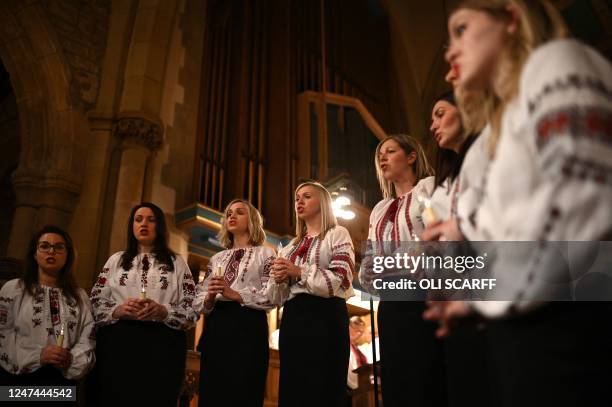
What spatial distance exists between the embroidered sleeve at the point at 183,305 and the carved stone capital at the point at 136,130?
9.95 ft

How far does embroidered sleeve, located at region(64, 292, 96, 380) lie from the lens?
272 cm

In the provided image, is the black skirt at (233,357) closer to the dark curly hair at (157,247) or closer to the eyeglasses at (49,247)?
the dark curly hair at (157,247)

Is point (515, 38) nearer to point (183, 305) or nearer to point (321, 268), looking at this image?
point (321, 268)

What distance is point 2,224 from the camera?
29.4ft

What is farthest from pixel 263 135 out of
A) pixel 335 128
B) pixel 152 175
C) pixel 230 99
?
pixel 152 175

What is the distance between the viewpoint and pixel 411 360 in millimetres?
1930

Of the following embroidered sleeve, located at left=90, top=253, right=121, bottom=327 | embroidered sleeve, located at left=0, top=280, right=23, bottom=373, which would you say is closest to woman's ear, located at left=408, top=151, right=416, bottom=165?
embroidered sleeve, located at left=90, top=253, right=121, bottom=327

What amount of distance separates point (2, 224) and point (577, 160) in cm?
978

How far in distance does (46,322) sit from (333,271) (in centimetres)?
152

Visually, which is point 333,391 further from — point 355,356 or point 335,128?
point 335,128

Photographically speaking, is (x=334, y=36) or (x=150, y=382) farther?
(x=334, y=36)

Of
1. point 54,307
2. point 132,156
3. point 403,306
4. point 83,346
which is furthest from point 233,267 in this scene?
point 132,156

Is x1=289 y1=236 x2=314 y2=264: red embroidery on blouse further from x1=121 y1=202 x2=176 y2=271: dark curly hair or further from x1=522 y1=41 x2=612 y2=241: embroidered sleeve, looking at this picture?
x1=522 y1=41 x2=612 y2=241: embroidered sleeve

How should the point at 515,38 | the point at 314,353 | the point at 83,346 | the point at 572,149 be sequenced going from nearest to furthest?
the point at 572,149
the point at 515,38
the point at 314,353
the point at 83,346
